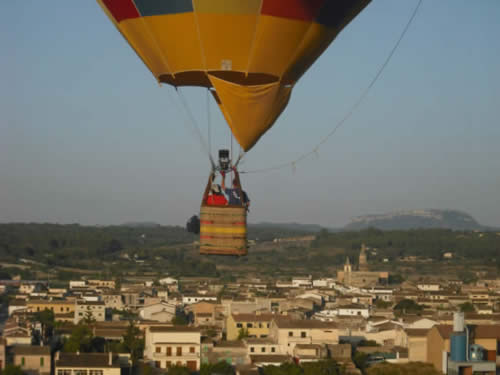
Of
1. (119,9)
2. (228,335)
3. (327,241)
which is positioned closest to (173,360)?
(228,335)

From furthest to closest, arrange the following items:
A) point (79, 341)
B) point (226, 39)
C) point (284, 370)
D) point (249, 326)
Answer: point (249, 326) → point (79, 341) → point (284, 370) → point (226, 39)

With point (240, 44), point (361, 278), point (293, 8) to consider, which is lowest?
point (361, 278)

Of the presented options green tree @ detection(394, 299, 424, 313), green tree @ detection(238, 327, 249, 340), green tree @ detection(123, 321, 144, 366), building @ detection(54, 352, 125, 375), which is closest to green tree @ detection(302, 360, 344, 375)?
building @ detection(54, 352, 125, 375)

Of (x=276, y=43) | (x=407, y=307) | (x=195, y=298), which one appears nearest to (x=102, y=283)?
(x=195, y=298)

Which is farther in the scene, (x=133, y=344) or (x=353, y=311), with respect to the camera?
(x=353, y=311)

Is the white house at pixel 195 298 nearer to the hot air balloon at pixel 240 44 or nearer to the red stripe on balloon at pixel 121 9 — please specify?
the red stripe on balloon at pixel 121 9

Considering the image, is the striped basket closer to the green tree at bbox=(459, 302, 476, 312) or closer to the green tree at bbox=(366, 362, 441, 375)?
the green tree at bbox=(366, 362, 441, 375)

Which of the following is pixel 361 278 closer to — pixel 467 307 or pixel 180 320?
pixel 467 307
